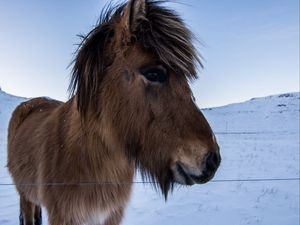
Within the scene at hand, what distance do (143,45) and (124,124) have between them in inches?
22.6

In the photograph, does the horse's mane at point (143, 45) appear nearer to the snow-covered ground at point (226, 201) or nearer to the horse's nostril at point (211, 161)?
the horse's nostril at point (211, 161)

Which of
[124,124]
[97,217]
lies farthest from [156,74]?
[97,217]

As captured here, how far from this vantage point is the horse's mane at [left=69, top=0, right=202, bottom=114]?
2.47m

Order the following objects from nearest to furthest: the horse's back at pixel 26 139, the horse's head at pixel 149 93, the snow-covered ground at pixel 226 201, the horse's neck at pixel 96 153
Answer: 1. the horse's head at pixel 149 93
2. the horse's neck at pixel 96 153
3. the horse's back at pixel 26 139
4. the snow-covered ground at pixel 226 201

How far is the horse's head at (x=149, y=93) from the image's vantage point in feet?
7.43

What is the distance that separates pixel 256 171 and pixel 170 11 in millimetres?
8096

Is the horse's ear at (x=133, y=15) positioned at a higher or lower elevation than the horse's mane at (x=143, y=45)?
higher

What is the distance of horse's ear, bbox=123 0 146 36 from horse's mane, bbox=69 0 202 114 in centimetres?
3

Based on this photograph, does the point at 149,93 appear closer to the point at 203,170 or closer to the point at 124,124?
the point at 124,124

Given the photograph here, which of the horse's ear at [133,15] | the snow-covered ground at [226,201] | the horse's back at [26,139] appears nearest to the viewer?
the horse's ear at [133,15]

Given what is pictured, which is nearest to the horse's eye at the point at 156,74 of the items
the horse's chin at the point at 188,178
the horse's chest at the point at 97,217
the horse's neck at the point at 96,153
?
the horse's neck at the point at 96,153

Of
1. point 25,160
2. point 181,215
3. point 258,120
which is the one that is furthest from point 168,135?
point 258,120

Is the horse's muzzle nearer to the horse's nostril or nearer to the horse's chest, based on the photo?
the horse's nostril

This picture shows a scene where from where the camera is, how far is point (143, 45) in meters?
2.50
